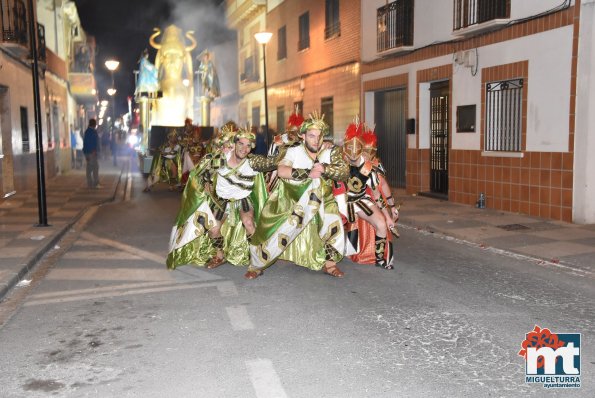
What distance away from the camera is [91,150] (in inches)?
701

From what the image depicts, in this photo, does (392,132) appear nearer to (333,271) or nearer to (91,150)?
(91,150)

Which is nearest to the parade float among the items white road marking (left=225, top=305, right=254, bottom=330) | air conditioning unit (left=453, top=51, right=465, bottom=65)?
air conditioning unit (left=453, top=51, right=465, bottom=65)

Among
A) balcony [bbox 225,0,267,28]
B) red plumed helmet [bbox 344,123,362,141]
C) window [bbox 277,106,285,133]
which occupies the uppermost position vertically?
balcony [bbox 225,0,267,28]

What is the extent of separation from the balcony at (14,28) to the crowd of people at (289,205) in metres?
10.1

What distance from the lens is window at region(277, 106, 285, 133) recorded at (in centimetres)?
2492

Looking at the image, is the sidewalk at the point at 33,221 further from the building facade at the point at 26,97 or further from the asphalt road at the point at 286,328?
the building facade at the point at 26,97

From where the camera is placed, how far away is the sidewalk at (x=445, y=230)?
7.79m

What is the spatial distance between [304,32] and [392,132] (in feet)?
22.9

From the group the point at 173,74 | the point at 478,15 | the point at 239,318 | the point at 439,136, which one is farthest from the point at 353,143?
the point at 173,74

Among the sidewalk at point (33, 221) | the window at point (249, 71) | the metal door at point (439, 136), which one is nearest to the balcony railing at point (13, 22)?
the sidewalk at point (33, 221)

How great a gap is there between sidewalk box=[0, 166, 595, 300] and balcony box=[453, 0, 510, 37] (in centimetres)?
359

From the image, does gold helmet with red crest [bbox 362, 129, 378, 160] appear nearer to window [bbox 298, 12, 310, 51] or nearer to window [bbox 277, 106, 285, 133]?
window [bbox 298, 12, 310, 51]

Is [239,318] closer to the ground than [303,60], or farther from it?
closer to the ground

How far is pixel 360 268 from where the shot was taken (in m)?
7.41
